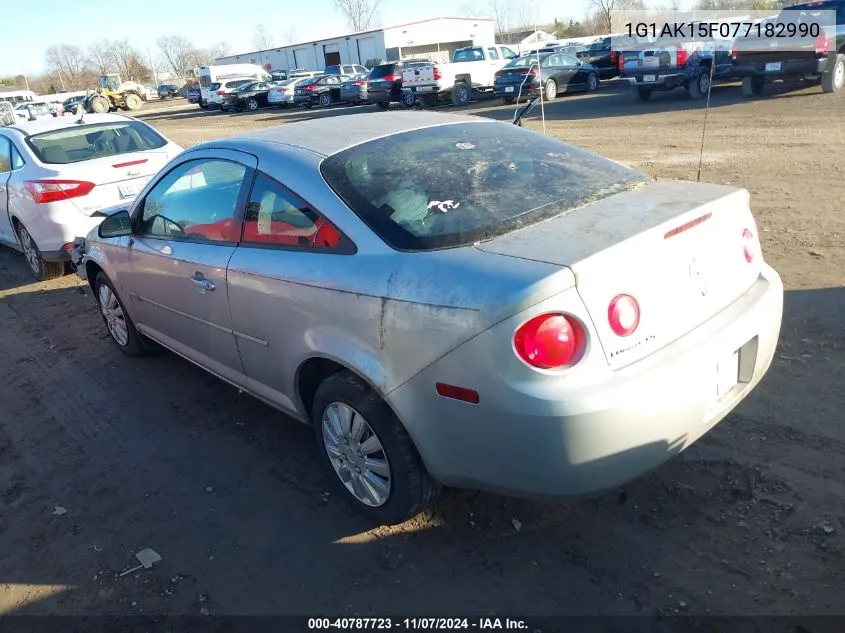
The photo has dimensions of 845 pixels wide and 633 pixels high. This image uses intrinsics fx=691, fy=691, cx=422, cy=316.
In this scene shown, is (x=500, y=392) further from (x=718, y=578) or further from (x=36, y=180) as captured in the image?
(x=36, y=180)

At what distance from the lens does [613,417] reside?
2334 mm

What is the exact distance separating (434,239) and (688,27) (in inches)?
740

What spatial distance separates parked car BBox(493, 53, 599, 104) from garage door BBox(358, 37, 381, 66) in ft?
123

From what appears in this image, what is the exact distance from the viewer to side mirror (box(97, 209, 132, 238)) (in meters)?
4.51

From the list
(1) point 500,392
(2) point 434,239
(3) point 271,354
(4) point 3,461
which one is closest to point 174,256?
(3) point 271,354

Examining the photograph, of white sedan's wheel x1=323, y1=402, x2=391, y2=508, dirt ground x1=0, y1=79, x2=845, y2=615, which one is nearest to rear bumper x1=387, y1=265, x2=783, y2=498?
white sedan's wheel x1=323, y1=402, x2=391, y2=508

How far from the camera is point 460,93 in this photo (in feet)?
78.2

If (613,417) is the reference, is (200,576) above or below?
below

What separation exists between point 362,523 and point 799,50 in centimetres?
1502

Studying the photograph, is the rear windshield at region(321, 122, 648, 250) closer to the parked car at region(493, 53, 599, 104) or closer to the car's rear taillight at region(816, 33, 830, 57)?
the car's rear taillight at region(816, 33, 830, 57)

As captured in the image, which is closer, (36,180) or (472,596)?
(472,596)

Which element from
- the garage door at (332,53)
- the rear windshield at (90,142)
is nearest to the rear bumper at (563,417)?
the rear windshield at (90,142)

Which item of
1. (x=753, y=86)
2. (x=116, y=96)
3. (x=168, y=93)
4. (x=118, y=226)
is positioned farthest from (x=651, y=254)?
(x=168, y=93)

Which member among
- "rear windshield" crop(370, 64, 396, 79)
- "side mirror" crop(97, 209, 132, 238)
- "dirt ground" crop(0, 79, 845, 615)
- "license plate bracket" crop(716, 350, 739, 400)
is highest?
"rear windshield" crop(370, 64, 396, 79)
